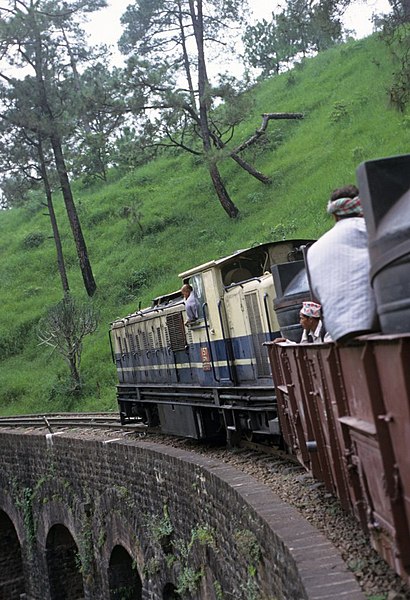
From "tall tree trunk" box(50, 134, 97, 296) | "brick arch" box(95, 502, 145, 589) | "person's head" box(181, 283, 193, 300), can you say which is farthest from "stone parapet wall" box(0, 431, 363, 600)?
"tall tree trunk" box(50, 134, 97, 296)

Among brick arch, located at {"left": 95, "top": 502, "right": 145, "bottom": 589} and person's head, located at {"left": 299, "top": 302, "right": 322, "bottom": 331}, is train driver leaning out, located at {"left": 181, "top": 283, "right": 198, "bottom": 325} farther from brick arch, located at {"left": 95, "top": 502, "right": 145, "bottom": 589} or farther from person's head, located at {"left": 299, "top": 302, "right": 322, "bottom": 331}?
person's head, located at {"left": 299, "top": 302, "right": 322, "bottom": 331}

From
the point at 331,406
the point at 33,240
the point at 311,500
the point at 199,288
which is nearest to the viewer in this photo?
the point at 331,406

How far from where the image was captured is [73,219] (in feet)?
109

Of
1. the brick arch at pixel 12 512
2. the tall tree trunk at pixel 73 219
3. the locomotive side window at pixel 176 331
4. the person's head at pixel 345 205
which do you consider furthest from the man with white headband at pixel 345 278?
the tall tree trunk at pixel 73 219

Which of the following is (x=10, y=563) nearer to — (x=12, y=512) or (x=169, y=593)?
(x=12, y=512)

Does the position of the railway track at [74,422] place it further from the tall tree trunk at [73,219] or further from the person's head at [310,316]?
the person's head at [310,316]

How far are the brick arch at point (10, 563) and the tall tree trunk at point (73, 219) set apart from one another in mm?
14137

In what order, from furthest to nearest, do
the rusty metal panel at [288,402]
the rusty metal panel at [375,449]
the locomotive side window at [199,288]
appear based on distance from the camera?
the locomotive side window at [199,288] → the rusty metal panel at [288,402] → the rusty metal panel at [375,449]

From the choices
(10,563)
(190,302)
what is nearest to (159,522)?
(190,302)

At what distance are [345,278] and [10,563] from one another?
18.1 m

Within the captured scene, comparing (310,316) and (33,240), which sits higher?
(33,240)

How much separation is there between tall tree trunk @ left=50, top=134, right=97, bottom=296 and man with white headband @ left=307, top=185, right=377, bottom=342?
2862 centimetres

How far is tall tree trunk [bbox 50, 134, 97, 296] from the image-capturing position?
33.2 meters

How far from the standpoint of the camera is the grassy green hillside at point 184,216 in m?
29.4
